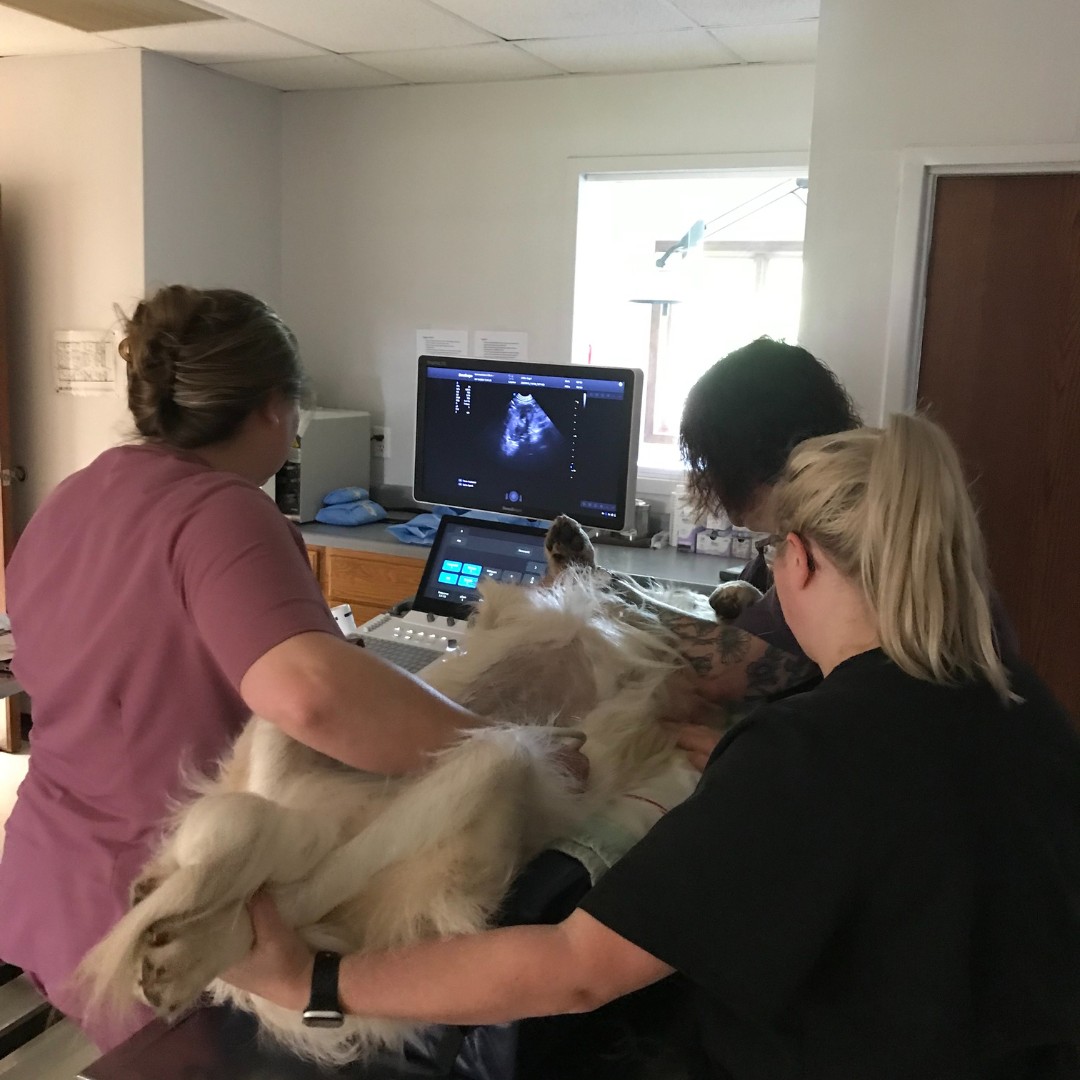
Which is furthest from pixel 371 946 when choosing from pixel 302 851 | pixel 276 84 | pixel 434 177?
pixel 276 84

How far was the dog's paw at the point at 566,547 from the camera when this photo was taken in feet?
5.28

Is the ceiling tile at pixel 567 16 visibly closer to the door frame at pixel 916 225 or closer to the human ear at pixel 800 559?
the door frame at pixel 916 225

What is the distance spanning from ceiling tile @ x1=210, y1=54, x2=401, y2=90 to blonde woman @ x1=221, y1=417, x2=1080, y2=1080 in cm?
313

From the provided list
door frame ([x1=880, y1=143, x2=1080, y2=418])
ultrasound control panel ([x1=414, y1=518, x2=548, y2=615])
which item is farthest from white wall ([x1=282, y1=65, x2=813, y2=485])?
ultrasound control panel ([x1=414, y1=518, x2=548, y2=615])

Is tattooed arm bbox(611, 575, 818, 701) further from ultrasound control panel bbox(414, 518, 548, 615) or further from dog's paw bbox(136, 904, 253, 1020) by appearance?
ultrasound control panel bbox(414, 518, 548, 615)

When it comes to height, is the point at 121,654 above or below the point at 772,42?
below

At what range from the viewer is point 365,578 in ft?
10.9

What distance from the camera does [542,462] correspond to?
8.25ft

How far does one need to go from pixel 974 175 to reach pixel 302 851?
7.57 feet

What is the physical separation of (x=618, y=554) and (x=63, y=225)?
7.28 ft

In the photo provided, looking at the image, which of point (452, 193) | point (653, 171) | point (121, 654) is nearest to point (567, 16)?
point (653, 171)

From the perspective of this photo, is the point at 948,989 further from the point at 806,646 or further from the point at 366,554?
the point at 366,554

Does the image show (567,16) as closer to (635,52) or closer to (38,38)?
(635,52)

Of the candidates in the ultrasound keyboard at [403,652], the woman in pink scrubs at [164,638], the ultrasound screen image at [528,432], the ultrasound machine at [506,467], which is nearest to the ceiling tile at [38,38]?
the ultrasound machine at [506,467]
